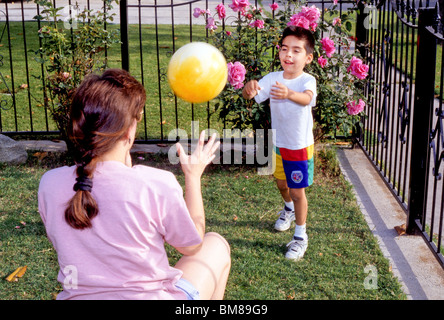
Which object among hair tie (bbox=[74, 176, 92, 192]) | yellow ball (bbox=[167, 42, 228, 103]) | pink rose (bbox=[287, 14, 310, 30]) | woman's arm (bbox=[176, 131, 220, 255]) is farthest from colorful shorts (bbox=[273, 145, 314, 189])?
hair tie (bbox=[74, 176, 92, 192])

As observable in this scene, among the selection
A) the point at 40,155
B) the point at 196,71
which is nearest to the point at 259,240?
the point at 196,71

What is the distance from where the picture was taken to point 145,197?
2.04 meters

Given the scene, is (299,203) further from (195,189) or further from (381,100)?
(381,100)

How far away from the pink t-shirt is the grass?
1.39 m

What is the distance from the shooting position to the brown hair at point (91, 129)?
79.4 inches

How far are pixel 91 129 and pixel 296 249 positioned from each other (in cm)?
218

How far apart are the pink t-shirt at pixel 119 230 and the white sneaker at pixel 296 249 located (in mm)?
1768

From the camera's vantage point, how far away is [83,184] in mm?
2018

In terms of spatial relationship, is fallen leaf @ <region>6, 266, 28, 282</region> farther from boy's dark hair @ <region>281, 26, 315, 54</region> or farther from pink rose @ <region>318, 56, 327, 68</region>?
pink rose @ <region>318, 56, 327, 68</region>

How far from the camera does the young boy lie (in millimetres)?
3689

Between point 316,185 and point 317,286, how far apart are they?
1686 mm

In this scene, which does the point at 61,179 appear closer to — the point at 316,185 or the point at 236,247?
the point at 236,247

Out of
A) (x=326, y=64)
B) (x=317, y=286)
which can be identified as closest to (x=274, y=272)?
(x=317, y=286)

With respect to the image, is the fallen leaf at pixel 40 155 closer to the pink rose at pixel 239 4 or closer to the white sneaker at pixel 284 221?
the pink rose at pixel 239 4
